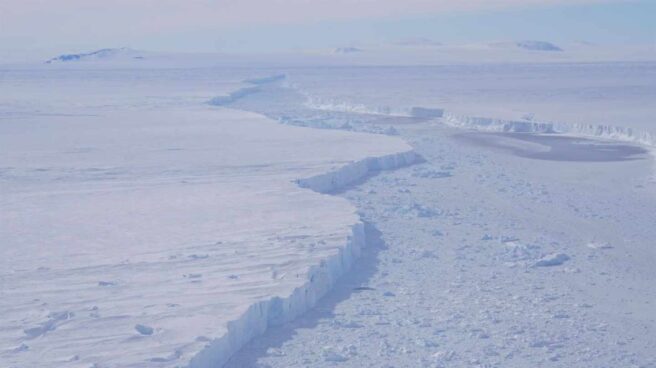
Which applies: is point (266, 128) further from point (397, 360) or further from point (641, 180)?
point (397, 360)

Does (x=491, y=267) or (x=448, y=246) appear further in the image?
(x=448, y=246)

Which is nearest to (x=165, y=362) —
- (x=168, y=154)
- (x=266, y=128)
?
(x=168, y=154)

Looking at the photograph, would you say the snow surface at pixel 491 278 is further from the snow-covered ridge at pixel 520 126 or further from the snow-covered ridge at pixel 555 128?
the snow-covered ridge at pixel 520 126

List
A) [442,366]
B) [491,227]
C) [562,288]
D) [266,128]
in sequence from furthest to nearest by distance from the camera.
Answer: [266,128] < [491,227] < [562,288] < [442,366]

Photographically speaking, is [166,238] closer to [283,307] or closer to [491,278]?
[283,307]

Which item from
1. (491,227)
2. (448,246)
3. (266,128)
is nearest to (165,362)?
(448,246)

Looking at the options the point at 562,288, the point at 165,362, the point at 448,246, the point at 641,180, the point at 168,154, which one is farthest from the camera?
the point at 168,154
